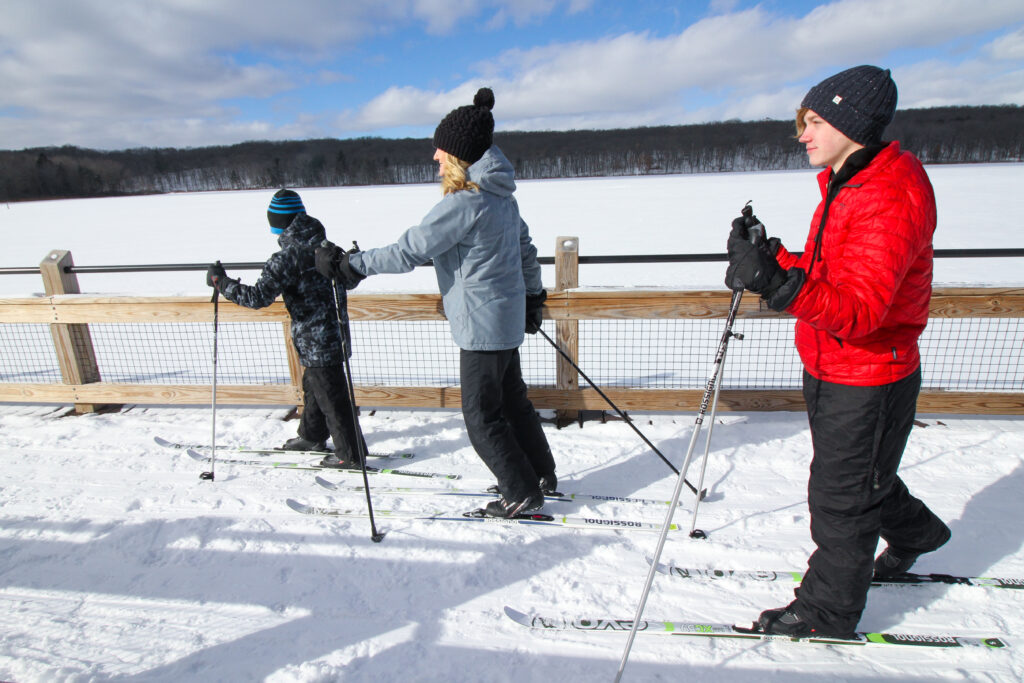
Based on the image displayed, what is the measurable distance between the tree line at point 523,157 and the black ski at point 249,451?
63182 mm

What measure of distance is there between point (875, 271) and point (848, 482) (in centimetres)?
77

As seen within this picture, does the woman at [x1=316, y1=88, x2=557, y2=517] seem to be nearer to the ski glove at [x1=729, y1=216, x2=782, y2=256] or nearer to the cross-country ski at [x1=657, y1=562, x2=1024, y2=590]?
the cross-country ski at [x1=657, y1=562, x2=1024, y2=590]

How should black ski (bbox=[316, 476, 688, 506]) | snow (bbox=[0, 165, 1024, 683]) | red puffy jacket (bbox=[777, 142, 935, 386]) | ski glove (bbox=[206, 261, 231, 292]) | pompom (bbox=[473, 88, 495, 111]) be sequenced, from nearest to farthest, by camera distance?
red puffy jacket (bbox=[777, 142, 935, 386]) < snow (bbox=[0, 165, 1024, 683]) < pompom (bbox=[473, 88, 495, 111]) < black ski (bbox=[316, 476, 688, 506]) < ski glove (bbox=[206, 261, 231, 292])

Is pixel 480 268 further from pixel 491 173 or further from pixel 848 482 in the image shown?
pixel 848 482

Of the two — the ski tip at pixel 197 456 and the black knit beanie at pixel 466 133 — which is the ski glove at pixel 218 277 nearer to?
the ski tip at pixel 197 456

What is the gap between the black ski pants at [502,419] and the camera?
266cm

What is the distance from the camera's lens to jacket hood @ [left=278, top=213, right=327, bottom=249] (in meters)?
3.09

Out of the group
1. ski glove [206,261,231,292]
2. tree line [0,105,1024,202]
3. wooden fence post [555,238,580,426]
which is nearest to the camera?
ski glove [206,261,231,292]

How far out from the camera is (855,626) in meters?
2.06

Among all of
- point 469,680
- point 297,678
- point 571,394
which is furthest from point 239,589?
point 571,394

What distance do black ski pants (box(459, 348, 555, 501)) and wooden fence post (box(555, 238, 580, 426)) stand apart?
0.96m

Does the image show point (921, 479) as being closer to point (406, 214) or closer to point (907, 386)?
point (907, 386)

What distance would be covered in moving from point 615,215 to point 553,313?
57.8 feet

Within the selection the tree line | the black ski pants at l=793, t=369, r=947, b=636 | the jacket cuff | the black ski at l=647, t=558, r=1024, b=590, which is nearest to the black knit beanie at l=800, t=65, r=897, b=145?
the jacket cuff
